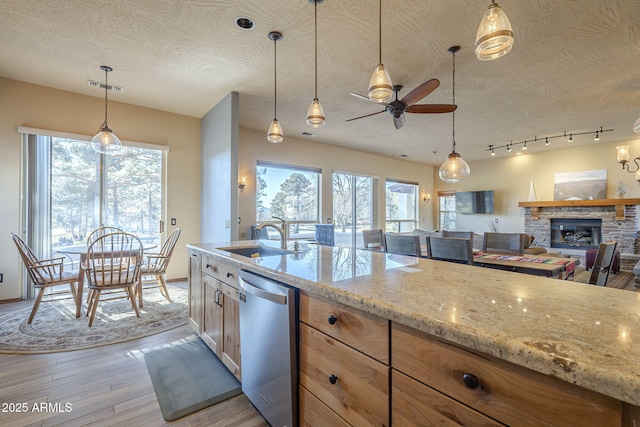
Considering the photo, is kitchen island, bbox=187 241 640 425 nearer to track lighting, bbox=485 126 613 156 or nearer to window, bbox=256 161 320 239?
window, bbox=256 161 320 239

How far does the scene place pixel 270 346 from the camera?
1447mm

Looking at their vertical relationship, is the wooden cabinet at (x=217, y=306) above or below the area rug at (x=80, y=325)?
above

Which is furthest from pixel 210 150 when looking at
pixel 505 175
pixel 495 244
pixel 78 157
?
pixel 505 175

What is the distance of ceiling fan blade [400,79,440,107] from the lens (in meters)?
Answer: 2.75

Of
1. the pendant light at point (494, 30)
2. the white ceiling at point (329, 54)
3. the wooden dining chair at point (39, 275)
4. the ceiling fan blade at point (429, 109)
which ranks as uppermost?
the white ceiling at point (329, 54)

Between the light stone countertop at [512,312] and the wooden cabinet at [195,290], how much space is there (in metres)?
1.23

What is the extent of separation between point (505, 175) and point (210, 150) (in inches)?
304

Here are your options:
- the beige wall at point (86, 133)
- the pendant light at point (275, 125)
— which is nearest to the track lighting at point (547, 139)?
the pendant light at point (275, 125)

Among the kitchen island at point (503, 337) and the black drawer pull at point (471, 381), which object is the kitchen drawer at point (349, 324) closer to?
the kitchen island at point (503, 337)

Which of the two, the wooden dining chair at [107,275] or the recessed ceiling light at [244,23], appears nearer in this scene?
the recessed ceiling light at [244,23]

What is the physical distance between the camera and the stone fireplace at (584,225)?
6062 millimetres

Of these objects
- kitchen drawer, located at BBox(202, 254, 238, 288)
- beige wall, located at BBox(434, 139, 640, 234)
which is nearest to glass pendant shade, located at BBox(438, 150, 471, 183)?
kitchen drawer, located at BBox(202, 254, 238, 288)

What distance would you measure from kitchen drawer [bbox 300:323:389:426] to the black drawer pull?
27 centimetres

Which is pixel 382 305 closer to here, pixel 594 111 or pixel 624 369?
pixel 624 369
